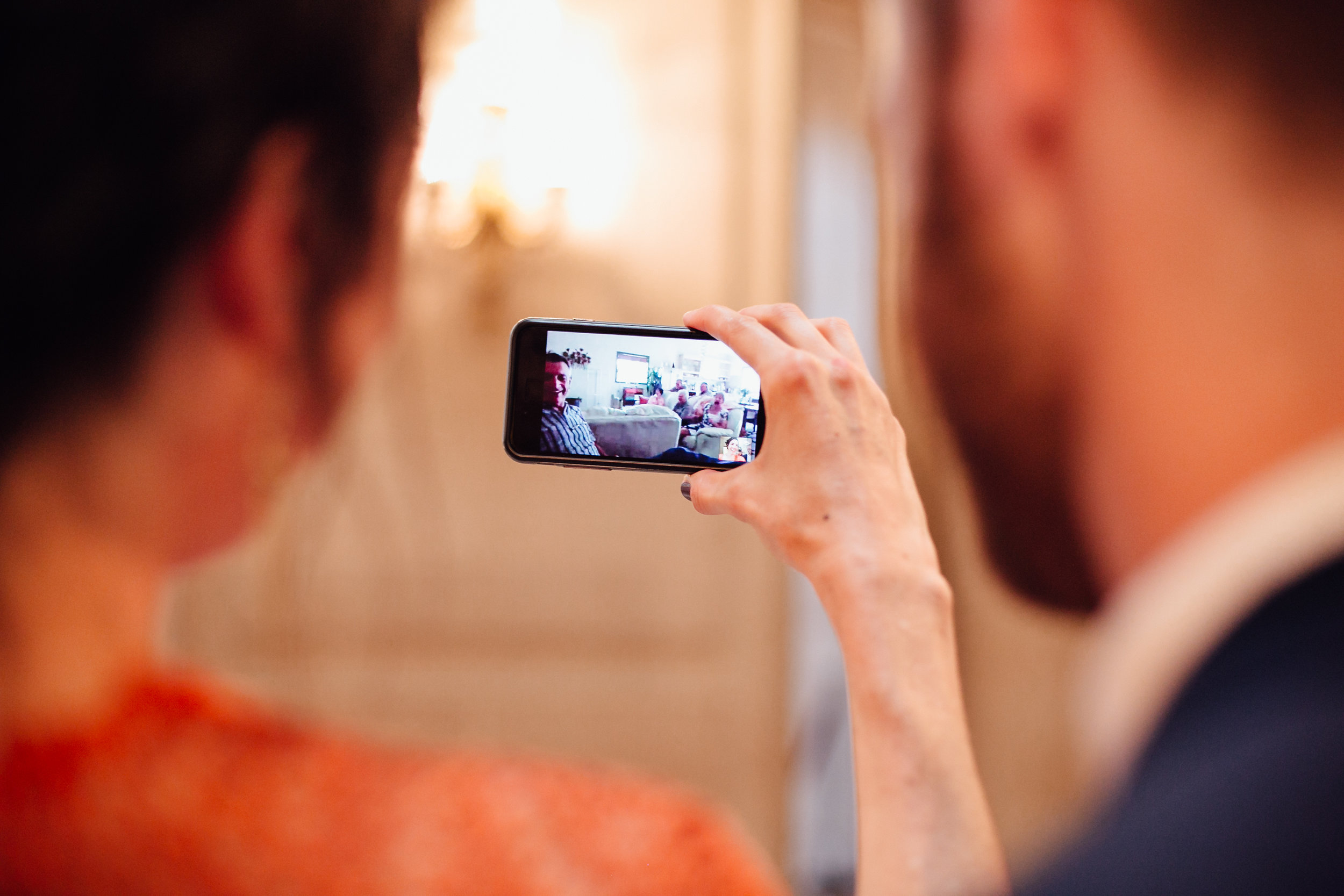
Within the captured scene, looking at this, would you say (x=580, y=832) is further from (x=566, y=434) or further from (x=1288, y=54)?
(x=1288, y=54)

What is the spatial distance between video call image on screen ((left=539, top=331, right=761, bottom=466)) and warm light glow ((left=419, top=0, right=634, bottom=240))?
1.29ft

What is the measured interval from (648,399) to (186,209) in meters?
0.32

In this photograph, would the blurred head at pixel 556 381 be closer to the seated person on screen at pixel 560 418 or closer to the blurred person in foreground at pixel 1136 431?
the seated person on screen at pixel 560 418

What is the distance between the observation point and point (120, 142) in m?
0.48

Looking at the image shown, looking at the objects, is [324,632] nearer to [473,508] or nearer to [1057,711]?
[473,508]

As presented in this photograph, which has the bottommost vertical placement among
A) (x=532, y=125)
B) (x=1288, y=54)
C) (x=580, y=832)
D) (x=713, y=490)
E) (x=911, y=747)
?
(x=580, y=832)

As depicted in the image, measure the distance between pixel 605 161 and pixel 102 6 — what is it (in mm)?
603

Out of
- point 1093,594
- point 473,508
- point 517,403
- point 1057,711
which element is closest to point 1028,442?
point 1093,594

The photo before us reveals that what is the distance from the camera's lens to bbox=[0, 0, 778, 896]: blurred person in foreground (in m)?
0.48

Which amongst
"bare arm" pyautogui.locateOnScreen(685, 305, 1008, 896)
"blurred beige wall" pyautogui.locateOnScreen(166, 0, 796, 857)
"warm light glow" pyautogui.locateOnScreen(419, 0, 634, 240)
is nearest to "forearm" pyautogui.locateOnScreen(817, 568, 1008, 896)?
"bare arm" pyautogui.locateOnScreen(685, 305, 1008, 896)

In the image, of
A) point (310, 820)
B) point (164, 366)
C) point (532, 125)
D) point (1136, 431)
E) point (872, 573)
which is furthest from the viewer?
point (532, 125)

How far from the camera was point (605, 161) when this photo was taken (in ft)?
3.31

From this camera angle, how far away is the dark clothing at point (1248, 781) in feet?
0.52

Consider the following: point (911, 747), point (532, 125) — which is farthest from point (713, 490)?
point (532, 125)
